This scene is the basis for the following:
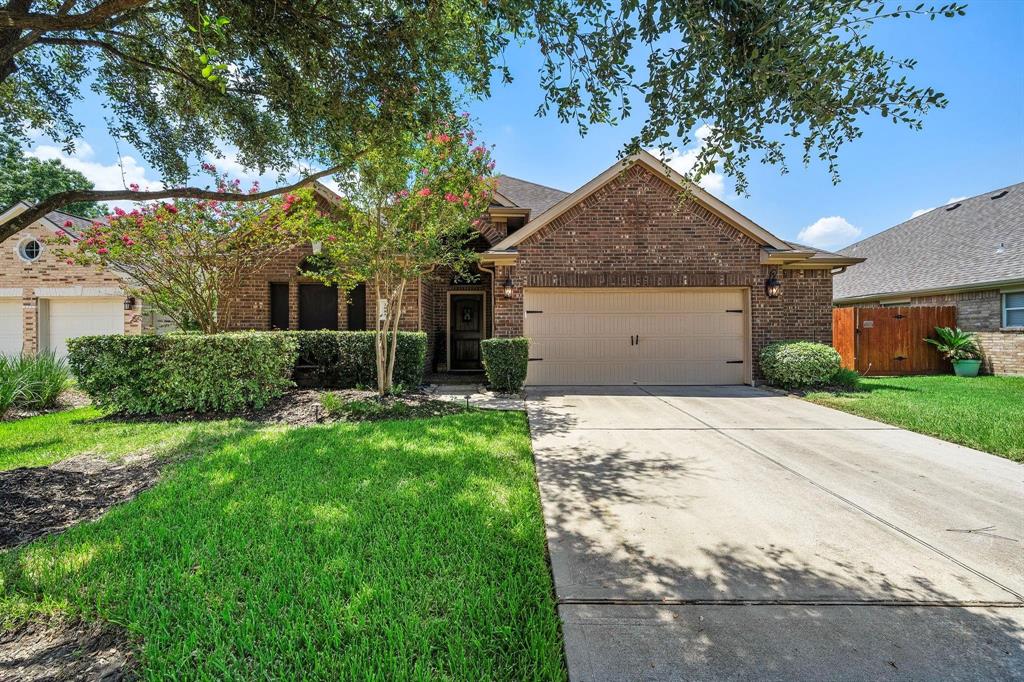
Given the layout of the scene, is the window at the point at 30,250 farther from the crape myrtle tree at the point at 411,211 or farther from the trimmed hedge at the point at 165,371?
the crape myrtle tree at the point at 411,211

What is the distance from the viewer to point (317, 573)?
2.28 meters

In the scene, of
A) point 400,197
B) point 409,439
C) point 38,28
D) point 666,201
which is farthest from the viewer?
point 666,201

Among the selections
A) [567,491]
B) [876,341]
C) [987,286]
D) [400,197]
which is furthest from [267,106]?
[987,286]

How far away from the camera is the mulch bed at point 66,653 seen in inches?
66.5

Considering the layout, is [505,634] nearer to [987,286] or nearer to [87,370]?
[87,370]

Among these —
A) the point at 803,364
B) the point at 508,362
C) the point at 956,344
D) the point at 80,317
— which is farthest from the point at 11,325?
the point at 956,344

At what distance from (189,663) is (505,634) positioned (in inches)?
49.1

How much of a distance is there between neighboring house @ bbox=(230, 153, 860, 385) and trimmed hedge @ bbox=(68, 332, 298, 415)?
12.9 ft

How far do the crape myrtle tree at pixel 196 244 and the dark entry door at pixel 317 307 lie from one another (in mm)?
1321

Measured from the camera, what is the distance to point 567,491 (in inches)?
143

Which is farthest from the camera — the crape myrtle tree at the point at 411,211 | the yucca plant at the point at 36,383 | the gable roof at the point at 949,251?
the gable roof at the point at 949,251

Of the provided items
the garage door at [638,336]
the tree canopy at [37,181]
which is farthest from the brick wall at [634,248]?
the tree canopy at [37,181]

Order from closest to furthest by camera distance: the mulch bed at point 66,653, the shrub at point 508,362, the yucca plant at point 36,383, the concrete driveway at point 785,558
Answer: the mulch bed at point 66,653
the concrete driveway at point 785,558
the yucca plant at point 36,383
the shrub at point 508,362

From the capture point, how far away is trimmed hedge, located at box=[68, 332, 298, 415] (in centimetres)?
622
